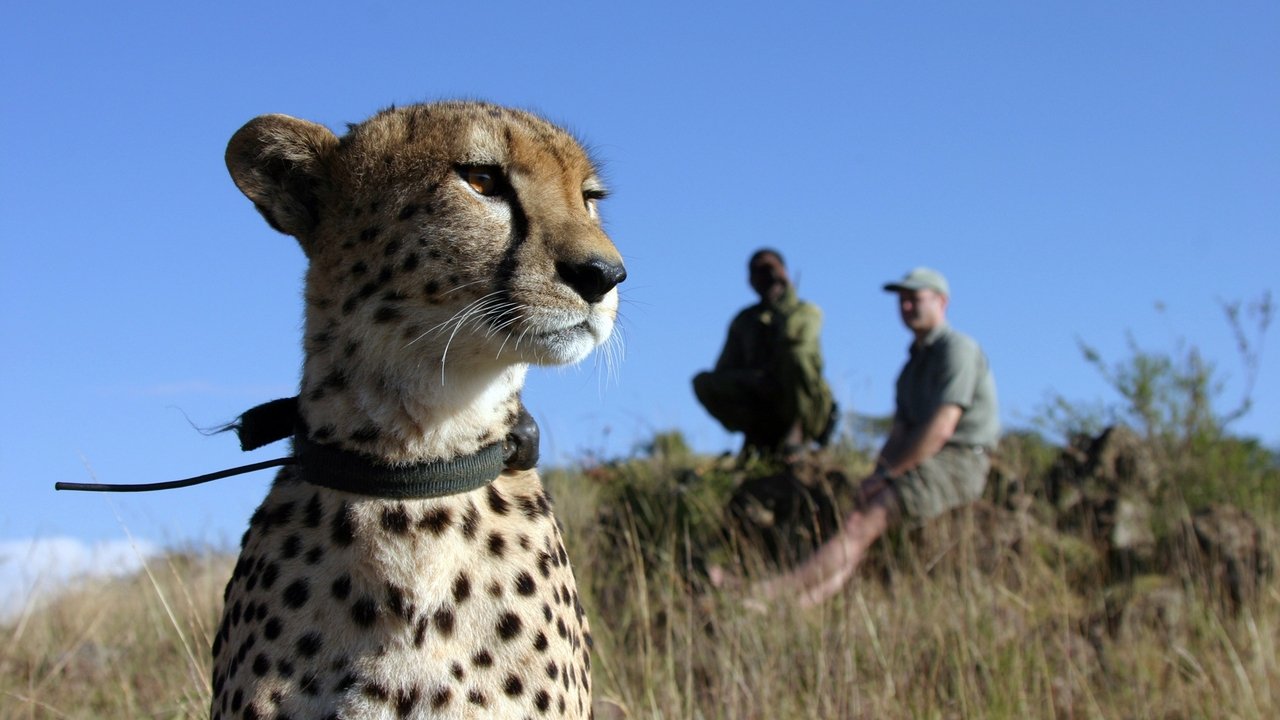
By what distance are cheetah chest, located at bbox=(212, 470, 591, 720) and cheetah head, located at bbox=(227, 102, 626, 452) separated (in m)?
0.15

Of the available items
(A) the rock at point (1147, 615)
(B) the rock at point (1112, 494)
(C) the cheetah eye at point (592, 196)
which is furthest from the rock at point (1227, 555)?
(C) the cheetah eye at point (592, 196)

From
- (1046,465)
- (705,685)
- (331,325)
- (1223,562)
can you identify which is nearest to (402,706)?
(331,325)

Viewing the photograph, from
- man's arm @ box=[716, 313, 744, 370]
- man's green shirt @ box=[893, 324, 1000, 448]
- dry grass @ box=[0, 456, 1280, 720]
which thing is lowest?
dry grass @ box=[0, 456, 1280, 720]

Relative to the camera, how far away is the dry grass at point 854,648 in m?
3.89

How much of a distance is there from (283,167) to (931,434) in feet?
15.1

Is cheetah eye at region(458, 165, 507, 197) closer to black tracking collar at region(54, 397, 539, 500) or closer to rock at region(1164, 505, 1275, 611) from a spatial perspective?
black tracking collar at region(54, 397, 539, 500)

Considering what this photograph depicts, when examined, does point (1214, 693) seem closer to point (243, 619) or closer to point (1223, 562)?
point (1223, 562)

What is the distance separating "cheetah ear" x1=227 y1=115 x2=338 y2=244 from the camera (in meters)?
2.05

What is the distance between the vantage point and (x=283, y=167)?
209 centimetres

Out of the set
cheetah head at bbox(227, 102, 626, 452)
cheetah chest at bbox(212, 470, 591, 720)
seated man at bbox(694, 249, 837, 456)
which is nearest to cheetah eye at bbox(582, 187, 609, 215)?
cheetah head at bbox(227, 102, 626, 452)

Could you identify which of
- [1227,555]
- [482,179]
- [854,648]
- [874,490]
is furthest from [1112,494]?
[482,179]

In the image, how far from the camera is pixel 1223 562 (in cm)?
612

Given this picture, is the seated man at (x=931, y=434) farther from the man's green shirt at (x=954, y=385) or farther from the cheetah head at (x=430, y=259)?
the cheetah head at (x=430, y=259)

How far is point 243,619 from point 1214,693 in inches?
145
